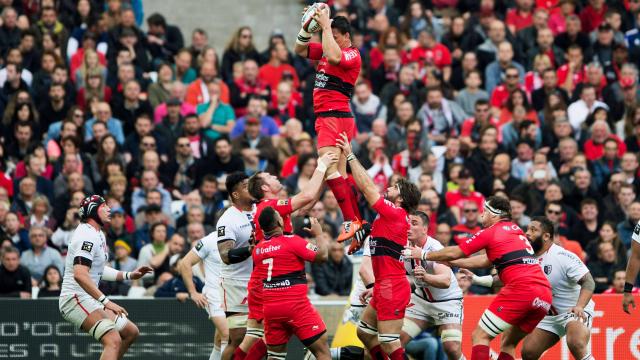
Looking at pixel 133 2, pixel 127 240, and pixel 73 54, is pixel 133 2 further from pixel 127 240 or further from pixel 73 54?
pixel 127 240

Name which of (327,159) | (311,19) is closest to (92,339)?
(327,159)

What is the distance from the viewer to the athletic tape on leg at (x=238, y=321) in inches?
770

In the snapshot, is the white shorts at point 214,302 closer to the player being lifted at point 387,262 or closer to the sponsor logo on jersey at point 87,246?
Result: the sponsor logo on jersey at point 87,246

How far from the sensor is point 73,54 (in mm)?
27328

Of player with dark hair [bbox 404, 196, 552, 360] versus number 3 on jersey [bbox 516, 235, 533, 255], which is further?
number 3 on jersey [bbox 516, 235, 533, 255]

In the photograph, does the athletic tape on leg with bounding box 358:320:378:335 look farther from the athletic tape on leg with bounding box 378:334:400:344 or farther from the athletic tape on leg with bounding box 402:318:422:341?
the athletic tape on leg with bounding box 402:318:422:341

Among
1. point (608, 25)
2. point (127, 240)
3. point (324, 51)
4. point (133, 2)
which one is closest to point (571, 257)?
point (324, 51)

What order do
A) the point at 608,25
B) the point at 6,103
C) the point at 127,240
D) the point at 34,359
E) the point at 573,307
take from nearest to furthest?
the point at 573,307 → the point at 34,359 → the point at 127,240 → the point at 6,103 → the point at 608,25

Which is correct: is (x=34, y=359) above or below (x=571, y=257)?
below

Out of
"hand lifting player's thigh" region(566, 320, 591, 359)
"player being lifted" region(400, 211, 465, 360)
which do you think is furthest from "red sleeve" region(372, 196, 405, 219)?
"hand lifting player's thigh" region(566, 320, 591, 359)

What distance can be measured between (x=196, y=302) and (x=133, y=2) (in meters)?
10.6

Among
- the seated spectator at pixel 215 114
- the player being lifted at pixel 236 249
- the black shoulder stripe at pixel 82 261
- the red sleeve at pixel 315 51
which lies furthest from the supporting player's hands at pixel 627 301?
the seated spectator at pixel 215 114

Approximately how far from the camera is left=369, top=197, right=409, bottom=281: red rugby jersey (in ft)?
60.1

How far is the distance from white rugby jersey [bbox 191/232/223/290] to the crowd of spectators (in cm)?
189
